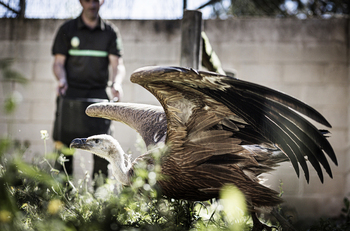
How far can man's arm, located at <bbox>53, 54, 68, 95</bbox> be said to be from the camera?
8.87ft

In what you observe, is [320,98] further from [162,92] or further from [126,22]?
[162,92]

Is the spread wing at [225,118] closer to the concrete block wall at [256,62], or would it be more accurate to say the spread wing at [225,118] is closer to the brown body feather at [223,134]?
the brown body feather at [223,134]

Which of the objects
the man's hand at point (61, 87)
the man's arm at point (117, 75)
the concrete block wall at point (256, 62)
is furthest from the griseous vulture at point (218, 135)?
the concrete block wall at point (256, 62)

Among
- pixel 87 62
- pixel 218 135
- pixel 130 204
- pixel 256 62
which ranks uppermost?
pixel 256 62

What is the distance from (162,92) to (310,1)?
385 cm

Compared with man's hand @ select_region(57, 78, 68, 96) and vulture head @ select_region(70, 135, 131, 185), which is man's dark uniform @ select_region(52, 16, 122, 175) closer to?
man's hand @ select_region(57, 78, 68, 96)

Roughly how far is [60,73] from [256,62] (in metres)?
2.37

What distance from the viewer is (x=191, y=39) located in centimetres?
258

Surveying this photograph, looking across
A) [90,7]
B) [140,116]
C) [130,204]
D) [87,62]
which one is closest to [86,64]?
[87,62]

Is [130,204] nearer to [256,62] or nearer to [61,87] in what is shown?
[61,87]

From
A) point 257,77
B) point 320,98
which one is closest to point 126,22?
point 257,77

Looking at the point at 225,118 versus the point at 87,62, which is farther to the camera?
the point at 87,62

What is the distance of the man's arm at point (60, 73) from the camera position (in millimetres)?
2703

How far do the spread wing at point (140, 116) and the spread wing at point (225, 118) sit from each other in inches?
13.8
